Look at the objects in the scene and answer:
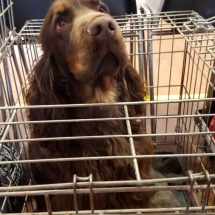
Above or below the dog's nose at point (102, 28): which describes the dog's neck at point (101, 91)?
below

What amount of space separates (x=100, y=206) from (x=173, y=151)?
70 centimetres

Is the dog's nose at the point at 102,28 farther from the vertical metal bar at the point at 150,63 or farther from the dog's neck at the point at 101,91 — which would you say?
the vertical metal bar at the point at 150,63

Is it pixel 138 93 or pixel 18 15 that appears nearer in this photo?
pixel 138 93

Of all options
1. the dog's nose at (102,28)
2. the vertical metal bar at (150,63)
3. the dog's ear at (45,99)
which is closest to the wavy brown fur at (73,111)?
the dog's ear at (45,99)

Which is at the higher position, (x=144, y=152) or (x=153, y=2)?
(x=153, y=2)

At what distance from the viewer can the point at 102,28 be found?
2.87 ft

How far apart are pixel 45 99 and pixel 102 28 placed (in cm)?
35

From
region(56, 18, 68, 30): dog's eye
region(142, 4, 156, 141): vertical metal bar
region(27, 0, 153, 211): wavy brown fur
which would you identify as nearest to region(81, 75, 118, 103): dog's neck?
Answer: region(27, 0, 153, 211): wavy brown fur

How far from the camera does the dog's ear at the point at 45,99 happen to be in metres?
1.04

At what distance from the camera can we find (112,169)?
110 centimetres

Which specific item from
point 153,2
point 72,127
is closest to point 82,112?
point 72,127

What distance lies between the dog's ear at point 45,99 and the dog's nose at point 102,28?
0.92 ft

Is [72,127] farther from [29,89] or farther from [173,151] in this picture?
[173,151]

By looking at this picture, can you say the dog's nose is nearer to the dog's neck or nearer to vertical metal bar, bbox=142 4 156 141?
the dog's neck
